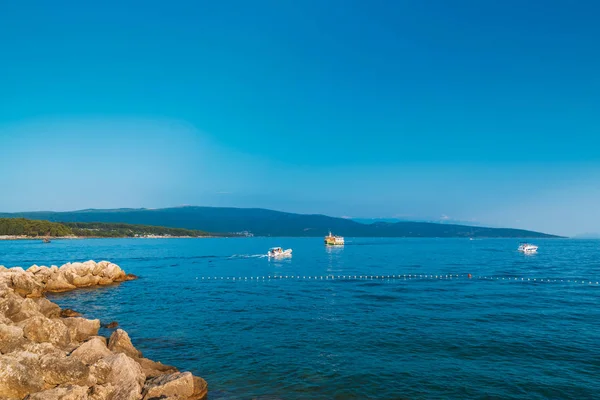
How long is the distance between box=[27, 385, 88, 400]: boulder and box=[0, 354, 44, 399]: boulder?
37.7 inches

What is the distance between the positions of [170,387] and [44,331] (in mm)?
8127

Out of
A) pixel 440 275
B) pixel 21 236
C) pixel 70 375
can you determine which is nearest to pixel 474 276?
pixel 440 275

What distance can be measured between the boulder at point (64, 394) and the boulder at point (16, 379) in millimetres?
959

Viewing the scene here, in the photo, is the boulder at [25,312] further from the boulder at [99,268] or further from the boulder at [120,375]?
the boulder at [99,268]

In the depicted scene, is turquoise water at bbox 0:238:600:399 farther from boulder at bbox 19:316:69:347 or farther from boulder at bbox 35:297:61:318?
boulder at bbox 19:316:69:347

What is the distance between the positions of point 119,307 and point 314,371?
23524mm

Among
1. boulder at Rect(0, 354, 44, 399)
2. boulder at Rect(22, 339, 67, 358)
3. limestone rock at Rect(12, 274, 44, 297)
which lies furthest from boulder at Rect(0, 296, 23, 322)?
limestone rock at Rect(12, 274, 44, 297)

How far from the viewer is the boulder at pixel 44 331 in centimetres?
1856

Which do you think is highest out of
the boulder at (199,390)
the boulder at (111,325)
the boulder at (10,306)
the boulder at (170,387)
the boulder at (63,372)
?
the boulder at (10,306)

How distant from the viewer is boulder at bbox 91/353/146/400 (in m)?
14.3

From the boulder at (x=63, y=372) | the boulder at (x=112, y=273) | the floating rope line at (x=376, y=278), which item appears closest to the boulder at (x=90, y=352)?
the boulder at (x=63, y=372)

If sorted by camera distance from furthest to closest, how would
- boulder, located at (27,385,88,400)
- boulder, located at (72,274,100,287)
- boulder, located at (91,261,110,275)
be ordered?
1. boulder, located at (91,261,110,275)
2. boulder, located at (72,274,100,287)
3. boulder, located at (27,385,88,400)

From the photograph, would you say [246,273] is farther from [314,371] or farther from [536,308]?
[314,371]

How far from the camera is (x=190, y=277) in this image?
60.4 meters
